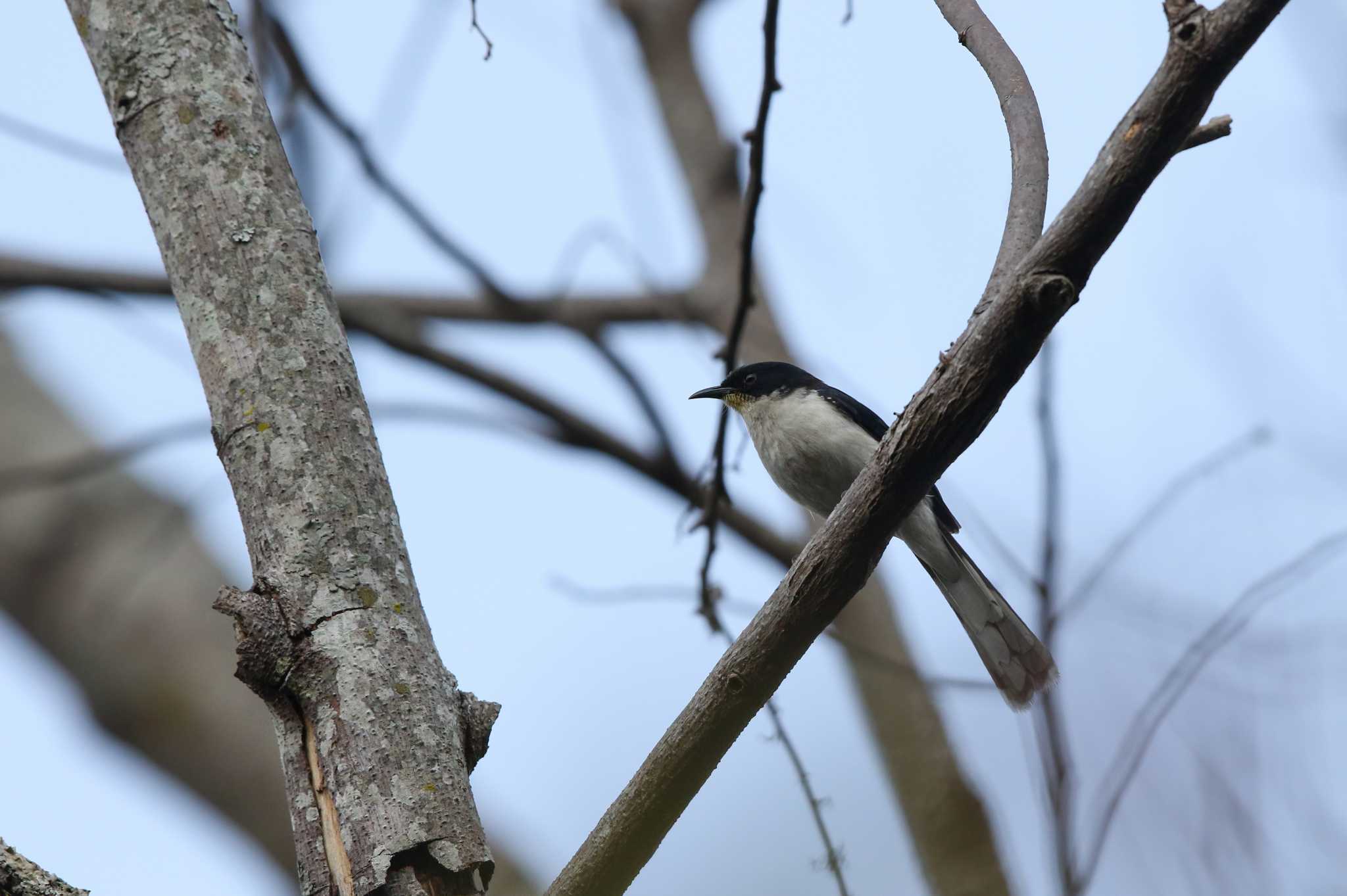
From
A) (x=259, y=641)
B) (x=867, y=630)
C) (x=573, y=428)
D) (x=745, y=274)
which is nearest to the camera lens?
(x=259, y=641)

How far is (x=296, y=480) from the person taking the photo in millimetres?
2295

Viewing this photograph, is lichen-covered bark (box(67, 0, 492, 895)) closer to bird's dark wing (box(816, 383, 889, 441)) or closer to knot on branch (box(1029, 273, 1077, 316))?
knot on branch (box(1029, 273, 1077, 316))

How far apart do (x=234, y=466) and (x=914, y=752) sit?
312cm

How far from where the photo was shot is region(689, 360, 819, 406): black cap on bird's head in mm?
5434

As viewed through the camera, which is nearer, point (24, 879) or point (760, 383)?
point (24, 879)

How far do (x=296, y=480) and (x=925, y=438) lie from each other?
1156 millimetres

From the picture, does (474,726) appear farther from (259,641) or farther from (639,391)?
(639,391)

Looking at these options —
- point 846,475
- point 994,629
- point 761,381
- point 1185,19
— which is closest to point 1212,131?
point 1185,19

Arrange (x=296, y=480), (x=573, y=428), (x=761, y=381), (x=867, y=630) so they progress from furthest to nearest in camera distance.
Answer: (x=761, y=381) → (x=573, y=428) → (x=867, y=630) → (x=296, y=480)

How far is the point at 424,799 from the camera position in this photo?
6.82 ft

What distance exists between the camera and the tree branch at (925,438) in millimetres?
1830

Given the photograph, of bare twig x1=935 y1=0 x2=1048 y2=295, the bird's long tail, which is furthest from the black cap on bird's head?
bare twig x1=935 y1=0 x2=1048 y2=295

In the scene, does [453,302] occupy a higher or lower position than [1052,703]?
higher

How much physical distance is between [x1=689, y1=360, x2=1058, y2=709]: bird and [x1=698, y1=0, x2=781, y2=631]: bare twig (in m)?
0.27
